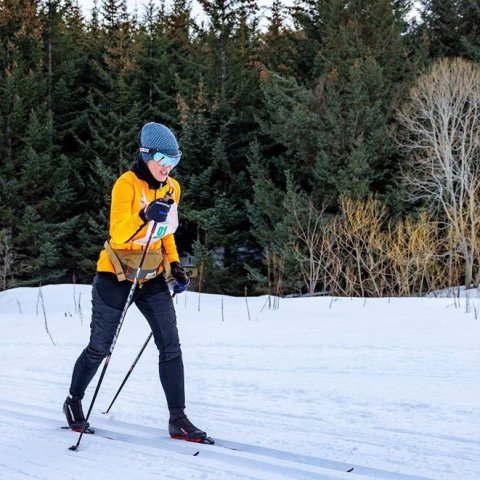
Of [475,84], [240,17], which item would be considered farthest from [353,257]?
[240,17]

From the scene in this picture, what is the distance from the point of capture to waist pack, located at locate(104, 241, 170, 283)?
3.33 m

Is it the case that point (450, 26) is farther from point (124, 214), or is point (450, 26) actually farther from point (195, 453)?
point (195, 453)

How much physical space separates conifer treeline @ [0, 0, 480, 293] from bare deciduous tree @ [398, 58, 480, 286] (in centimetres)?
93

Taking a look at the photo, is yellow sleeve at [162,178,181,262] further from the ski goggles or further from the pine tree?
the pine tree

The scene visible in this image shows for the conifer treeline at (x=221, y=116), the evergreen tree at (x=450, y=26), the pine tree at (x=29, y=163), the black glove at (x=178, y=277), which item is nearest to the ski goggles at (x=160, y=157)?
the black glove at (x=178, y=277)

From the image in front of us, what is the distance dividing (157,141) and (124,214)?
0.44m

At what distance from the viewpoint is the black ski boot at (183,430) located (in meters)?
3.27

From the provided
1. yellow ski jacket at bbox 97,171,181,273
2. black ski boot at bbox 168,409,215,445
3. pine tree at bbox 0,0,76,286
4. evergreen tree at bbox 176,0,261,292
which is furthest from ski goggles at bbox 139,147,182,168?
pine tree at bbox 0,0,76,286

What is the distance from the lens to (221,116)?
1069 inches

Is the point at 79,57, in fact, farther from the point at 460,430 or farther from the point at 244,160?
the point at 460,430

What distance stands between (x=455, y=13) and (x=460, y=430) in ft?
93.8

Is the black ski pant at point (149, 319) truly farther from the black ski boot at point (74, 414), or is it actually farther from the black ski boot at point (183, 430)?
the black ski boot at point (74, 414)

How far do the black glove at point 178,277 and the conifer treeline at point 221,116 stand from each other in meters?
18.4

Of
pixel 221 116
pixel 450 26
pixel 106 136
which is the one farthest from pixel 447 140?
pixel 106 136
